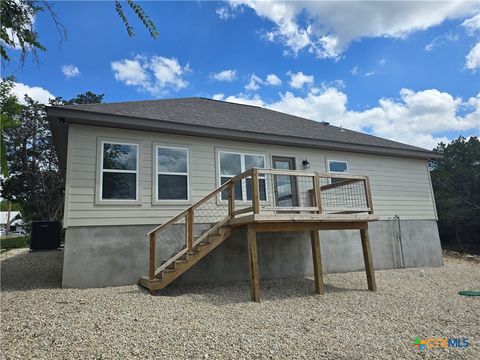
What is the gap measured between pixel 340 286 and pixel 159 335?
5.07m

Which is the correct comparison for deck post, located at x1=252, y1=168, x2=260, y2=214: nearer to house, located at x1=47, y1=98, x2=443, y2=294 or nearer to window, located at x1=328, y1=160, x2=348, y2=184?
house, located at x1=47, y1=98, x2=443, y2=294

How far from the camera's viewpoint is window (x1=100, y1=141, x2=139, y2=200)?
7.31 metres

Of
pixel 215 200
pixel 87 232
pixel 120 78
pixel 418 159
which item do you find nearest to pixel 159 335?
pixel 87 232

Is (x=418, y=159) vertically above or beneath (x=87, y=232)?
above

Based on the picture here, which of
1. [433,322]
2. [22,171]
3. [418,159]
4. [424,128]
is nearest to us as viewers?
[433,322]

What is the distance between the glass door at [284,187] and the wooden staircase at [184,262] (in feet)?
9.94

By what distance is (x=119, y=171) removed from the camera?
24.5 feet

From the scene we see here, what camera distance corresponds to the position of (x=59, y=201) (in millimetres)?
21531

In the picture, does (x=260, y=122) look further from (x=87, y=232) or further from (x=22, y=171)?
(x=22, y=171)

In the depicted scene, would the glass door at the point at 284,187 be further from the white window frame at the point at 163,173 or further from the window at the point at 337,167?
the white window frame at the point at 163,173

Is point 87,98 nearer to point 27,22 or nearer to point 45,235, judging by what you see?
point 45,235

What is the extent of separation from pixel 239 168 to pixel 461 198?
1914 cm

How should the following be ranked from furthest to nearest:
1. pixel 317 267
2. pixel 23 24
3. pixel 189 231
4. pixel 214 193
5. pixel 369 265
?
pixel 369 265 < pixel 317 267 < pixel 214 193 < pixel 189 231 < pixel 23 24

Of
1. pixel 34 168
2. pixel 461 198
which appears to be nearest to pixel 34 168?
pixel 34 168
